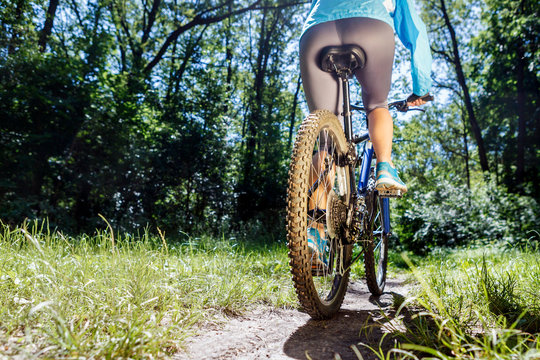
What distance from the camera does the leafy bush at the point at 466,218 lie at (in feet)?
29.6

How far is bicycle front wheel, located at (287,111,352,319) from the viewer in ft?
5.03

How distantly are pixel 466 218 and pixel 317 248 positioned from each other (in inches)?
387

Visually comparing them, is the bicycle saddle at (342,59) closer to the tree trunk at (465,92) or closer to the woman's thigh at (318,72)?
Answer: the woman's thigh at (318,72)

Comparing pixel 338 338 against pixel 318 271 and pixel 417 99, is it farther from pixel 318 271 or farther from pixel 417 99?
pixel 417 99

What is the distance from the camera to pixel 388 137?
2109mm

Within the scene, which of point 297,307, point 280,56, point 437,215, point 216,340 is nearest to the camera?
point 216,340

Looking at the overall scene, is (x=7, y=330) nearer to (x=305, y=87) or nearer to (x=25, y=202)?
(x=305, y=87)

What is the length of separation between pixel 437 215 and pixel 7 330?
10.9m

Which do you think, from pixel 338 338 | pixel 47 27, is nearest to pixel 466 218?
pixel 338 338

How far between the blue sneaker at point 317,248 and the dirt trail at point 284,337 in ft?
1.04

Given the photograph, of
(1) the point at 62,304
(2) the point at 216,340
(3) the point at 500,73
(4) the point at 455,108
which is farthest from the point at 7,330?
(4) the point at 455,108

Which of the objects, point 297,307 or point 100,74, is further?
point 100,74

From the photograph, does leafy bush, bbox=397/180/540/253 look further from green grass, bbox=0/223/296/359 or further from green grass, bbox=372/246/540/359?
green grass, bbox=0/223/296/359

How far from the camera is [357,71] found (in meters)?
2.16
